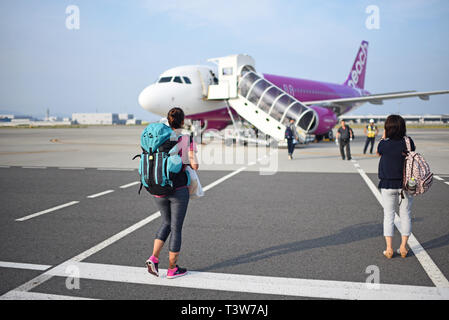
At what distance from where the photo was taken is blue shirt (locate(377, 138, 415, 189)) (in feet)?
13.8

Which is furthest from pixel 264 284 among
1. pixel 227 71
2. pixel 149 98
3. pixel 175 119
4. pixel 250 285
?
pixel 227 71

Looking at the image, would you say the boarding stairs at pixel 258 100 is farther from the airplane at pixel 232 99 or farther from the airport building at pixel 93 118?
the airport building at pixel 93 118

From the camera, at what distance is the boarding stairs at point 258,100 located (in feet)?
58.7

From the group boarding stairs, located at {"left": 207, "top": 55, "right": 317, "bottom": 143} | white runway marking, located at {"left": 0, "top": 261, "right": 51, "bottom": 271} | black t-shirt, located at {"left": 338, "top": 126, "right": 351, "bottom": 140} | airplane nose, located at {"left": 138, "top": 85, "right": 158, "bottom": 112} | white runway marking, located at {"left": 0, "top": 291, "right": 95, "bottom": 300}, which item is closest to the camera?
white runway marking, located at {"left": 0, "top": 291, "right": 95, "bottom": 300}

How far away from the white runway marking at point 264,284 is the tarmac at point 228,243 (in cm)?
1

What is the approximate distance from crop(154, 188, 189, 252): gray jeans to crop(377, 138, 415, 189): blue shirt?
238 centimetres

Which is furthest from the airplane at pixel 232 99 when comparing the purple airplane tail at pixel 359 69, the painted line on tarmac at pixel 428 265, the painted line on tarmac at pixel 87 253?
the purple airplane tail at pixel 359 69

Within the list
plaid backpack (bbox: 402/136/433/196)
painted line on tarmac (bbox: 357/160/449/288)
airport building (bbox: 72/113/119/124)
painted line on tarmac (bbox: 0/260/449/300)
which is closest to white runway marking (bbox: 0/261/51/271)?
painted line on tarmac (bbox: 0/260/449/300)

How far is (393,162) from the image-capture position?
4.21m

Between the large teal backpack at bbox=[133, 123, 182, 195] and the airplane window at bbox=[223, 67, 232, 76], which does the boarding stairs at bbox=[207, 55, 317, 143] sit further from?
the large teal backpack at bbox=[133, 123, 182, 195]

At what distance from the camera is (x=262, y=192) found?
8.09m

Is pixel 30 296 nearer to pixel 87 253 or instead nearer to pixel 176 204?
pixel 87 253
